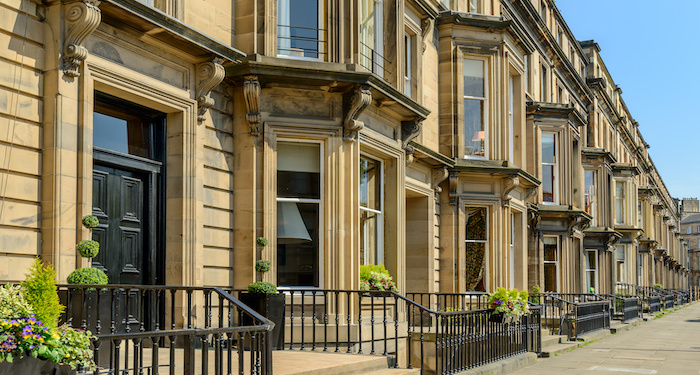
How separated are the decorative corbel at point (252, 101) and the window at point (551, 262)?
59.6ft

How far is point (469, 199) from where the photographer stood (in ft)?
61.8

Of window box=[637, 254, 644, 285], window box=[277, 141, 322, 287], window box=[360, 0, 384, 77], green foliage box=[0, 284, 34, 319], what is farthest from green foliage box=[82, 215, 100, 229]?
window box=[637, 254, 644, 285]

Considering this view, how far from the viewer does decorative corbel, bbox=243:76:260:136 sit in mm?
10945

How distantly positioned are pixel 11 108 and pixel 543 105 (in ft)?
67.0

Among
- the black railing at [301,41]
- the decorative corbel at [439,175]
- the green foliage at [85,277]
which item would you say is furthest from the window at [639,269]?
the green foliage at [85,277]

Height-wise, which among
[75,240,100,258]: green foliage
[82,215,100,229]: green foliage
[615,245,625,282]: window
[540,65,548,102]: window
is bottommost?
[615,245,625,282]: window

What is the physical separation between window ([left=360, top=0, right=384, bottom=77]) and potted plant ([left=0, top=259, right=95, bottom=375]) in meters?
8.94

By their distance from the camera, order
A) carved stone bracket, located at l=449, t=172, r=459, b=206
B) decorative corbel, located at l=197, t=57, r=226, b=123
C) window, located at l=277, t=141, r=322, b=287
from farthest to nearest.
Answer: carved stone bracket, located at l=449, t=172, r=459, b=206, window, located at l=277, t=141, r=322, b=287, decorative corbel, located at l=197, t=57, r=226, b=123

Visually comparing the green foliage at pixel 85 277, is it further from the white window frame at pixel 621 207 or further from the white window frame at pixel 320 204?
the white window frame at pixel 621 207

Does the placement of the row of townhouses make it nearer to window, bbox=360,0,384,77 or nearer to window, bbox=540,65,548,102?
window, bbox=360,0,384,77

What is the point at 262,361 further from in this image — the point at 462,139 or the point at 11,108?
the point at 462,139

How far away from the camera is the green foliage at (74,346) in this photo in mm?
5141

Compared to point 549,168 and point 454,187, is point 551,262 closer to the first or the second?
point 549,168

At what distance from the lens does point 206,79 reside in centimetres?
1019
